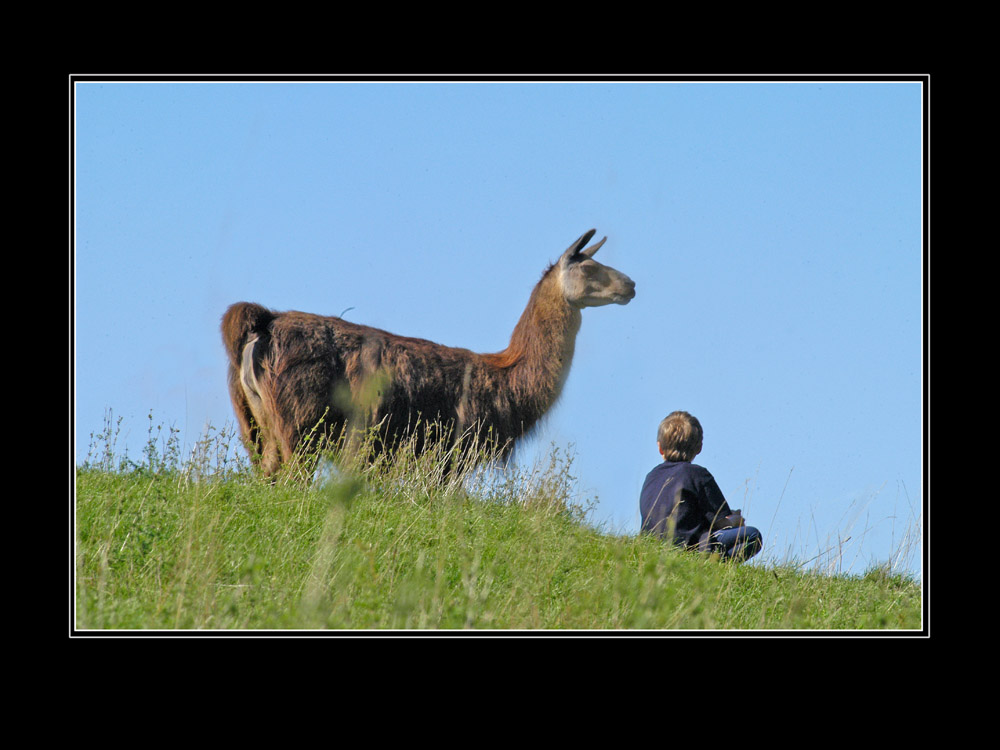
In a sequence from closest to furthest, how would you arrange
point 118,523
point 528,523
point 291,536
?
point 118,523 < point 291,536 < point 528,523

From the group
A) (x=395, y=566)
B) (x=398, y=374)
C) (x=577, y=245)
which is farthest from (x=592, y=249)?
(x=395, y=566)

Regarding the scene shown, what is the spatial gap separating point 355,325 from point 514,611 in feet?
16.2

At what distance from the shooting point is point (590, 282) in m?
10.3

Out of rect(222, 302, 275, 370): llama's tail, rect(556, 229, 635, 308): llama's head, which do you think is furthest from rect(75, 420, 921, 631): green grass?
rect(556, 229, 635, 308): llama's head

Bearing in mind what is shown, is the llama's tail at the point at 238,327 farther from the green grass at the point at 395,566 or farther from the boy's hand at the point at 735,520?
the boy's hand at the point at 735,520

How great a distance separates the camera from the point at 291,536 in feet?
20.5

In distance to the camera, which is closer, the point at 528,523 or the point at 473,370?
the point at 528,523

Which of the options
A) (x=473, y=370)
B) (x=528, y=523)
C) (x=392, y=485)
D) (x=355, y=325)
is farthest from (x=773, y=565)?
(x=355, y=325)

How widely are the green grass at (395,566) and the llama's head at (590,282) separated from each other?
274 cm

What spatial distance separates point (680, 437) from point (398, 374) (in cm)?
296

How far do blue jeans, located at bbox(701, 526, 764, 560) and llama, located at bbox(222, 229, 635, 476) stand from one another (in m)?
2.46

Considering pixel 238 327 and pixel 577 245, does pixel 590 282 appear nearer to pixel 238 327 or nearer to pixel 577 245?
pixel 577 245
